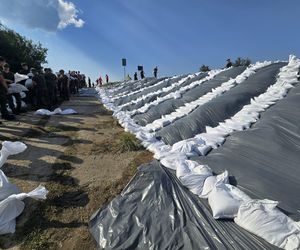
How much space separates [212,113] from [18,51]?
2585 centimetres

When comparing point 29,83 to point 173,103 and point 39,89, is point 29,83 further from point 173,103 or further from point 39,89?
point 173,103

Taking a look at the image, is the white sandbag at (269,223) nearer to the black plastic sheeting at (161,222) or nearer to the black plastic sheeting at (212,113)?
the black plastic sheeting at (161,222)

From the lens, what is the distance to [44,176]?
180 inches

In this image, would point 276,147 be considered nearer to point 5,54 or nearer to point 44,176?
point 44,176

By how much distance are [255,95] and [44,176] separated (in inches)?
182

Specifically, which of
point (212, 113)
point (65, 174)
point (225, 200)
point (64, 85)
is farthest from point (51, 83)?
point (225, 200)

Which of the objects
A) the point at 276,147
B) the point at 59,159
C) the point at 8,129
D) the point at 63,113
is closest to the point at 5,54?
the point at 63,113

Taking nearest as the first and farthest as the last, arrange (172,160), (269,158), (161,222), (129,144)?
(161,222), (269,158), (172,160), (129,144)

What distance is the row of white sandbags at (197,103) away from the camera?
22.2 feet

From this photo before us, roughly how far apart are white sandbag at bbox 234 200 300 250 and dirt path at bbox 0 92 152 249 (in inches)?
56.3

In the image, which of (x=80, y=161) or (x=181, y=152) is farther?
(x=80, y=161)

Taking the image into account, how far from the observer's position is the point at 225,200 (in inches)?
123

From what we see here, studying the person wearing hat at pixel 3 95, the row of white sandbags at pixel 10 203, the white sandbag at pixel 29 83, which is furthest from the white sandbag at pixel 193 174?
the white sandbag at pixel 29 83

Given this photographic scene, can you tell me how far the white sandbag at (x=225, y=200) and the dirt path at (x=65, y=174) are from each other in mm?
1202
